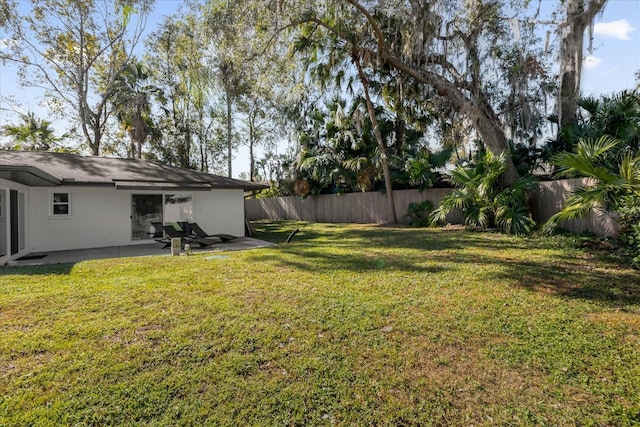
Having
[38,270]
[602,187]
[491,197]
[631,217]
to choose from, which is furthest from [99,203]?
[631,217]

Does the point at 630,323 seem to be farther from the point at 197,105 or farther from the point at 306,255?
the point at 197,105

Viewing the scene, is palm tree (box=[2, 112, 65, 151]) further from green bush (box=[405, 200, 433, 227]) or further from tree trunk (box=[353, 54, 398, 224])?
green bush (box=[405, 200, 433, 227])

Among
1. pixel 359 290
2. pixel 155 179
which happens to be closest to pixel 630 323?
pixel 359 290

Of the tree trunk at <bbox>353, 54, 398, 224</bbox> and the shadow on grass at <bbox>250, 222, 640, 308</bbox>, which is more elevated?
the tree trunk at <bbox>353, 54, 398, 224</bbox>

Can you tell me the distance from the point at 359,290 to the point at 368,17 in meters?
10.2

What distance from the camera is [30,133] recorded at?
19969 mm

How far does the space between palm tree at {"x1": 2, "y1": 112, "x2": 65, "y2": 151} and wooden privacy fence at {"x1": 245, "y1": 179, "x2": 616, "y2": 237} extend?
44.4ft

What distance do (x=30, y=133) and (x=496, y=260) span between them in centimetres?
2601

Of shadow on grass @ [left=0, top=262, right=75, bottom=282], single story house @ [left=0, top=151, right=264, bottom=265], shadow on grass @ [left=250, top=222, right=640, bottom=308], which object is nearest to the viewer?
shadow on grass @ [left=250, top=222, right=640, bottom=308]

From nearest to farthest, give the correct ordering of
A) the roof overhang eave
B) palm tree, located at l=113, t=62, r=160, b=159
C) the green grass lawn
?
the green grass lawn, the roof overhang eave, palm tree, located at l=113, t=62, r=160, b=159

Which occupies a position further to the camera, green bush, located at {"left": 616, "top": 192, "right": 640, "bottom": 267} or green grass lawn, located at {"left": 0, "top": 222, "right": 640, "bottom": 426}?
green bush, located at {"left": 616, "top": 192, "right": 640, "bottom": 267}

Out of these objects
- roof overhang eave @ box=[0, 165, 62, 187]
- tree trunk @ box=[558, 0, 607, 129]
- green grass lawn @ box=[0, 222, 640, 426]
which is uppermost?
tree trunk @ box=[558, 0, 607, 129]

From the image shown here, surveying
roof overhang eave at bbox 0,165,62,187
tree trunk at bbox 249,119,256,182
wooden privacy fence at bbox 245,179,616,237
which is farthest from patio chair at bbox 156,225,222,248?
tree trunk at bbox 249,119,256,182

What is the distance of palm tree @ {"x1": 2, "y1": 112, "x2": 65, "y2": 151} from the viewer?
19875 millimetres
